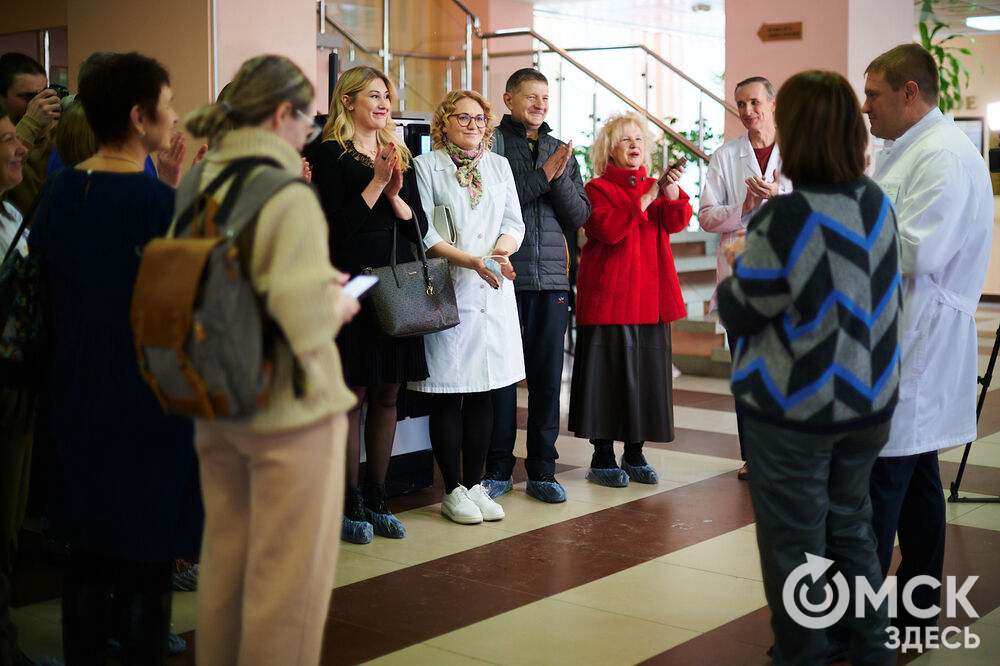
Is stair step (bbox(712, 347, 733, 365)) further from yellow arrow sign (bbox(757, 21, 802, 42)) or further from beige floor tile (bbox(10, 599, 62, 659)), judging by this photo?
beige floor tile (bbox(10, 599, 62, 659))

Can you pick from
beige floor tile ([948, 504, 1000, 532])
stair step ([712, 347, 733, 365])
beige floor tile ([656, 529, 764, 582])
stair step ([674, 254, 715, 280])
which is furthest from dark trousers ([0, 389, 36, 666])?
stair step ([674, 254, 715, 280])

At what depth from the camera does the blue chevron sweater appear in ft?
7.36

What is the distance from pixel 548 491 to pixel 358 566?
1077 millimetres

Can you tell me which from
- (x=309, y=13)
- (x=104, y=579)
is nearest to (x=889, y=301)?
(x=104, y=579)

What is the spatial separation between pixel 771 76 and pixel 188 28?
524 centimetres

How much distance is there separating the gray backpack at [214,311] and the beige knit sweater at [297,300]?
0.02 metres

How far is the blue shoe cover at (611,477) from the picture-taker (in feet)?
15.4

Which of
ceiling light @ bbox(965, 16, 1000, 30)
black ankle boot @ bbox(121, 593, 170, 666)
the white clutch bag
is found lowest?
black ankle boot @ bbox(121, 593, 170, 666)

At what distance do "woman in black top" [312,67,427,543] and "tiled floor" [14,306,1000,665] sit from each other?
40 cm

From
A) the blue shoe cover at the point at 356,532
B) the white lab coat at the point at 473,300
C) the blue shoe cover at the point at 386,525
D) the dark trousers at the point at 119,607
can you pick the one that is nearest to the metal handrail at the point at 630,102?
the white lab coat at the point at 473,300

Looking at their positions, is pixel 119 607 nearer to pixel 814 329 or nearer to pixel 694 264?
pixel 814 329

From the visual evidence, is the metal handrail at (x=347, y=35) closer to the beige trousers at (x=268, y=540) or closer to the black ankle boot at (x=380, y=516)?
the black ankle boot at (x=380, y=516)

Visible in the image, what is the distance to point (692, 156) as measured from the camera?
9.05m

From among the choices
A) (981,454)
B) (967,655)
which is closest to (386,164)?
(967,655)
